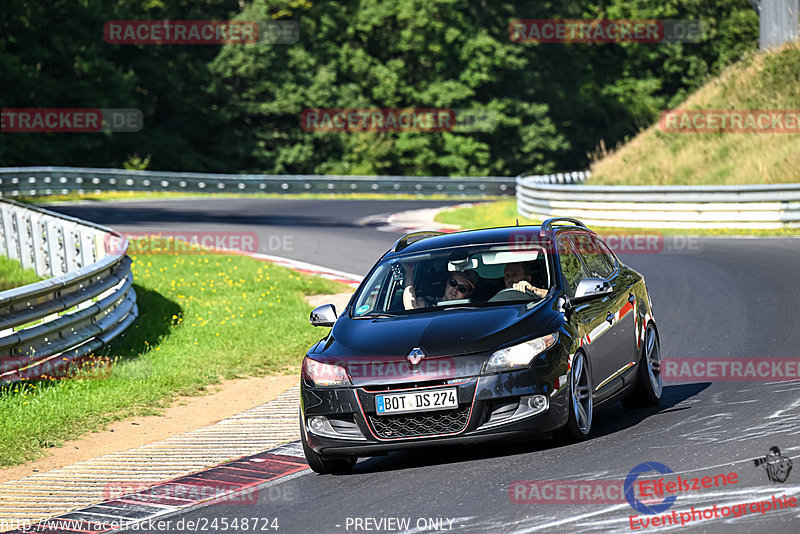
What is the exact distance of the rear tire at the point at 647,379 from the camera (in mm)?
9336

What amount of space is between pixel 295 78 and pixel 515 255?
58.9 metres

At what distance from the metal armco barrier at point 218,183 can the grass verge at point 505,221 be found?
12.8 m

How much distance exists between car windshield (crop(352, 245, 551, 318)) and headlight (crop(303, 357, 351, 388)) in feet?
2.60

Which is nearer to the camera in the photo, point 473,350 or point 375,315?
point 473,350

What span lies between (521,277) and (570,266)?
49 centimetres

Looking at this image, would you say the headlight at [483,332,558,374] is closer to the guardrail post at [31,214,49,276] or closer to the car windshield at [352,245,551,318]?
the car windshield at [352,245,551,318]

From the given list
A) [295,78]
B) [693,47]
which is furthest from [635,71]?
[295,78]

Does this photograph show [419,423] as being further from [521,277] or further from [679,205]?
[679,205]

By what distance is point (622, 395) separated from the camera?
8992mm

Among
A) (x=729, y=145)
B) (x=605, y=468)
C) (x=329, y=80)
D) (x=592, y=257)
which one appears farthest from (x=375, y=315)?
(x=329, y=80)

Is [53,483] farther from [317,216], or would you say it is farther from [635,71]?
[635,71]

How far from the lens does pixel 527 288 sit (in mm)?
8633

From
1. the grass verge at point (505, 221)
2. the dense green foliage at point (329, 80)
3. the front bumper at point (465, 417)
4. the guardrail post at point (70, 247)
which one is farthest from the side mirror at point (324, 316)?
the dense green foliage at point (329, 80)

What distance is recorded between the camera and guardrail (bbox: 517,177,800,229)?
24.4 metres
